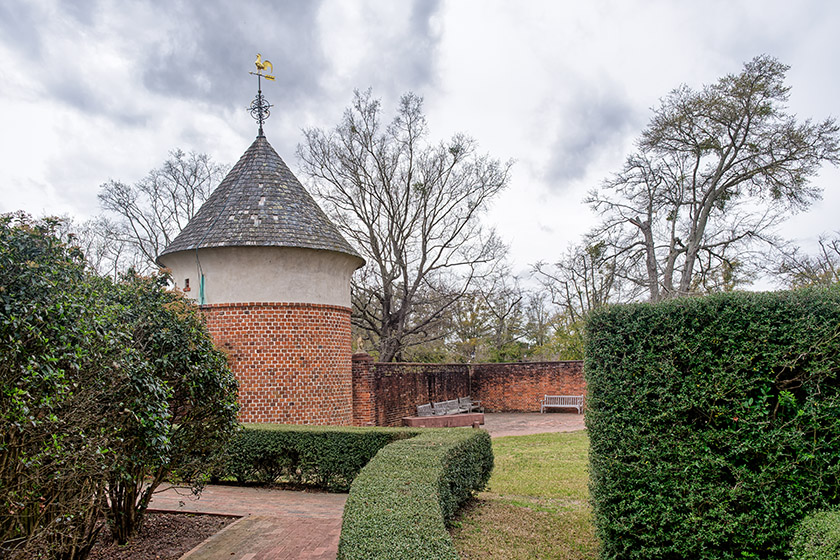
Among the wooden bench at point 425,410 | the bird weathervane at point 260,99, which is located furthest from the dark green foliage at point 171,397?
the wooden bench at point 425,410

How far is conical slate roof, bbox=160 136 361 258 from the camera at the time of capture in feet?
41.6

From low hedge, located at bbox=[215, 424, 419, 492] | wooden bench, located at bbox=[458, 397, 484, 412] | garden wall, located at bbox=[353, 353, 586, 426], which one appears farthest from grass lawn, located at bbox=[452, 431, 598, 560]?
wooden bench, located at bbox=[458, 397, 484, 412]

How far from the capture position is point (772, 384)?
4.98 meters

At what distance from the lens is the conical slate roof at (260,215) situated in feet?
41.6

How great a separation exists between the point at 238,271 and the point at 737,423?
1045 cm

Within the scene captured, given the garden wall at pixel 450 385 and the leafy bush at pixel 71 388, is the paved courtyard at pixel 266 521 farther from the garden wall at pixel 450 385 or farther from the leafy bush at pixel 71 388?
the garden wall at pixel 450 385

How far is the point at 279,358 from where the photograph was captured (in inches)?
486

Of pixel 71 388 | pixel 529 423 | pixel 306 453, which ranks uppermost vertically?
pixel 71 388

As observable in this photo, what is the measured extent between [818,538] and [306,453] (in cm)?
687

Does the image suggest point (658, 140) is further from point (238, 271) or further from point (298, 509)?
point (298, 509)

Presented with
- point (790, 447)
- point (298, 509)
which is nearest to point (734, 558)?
point (790, 447)

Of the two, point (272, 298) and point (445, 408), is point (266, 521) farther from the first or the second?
point (445, 408)

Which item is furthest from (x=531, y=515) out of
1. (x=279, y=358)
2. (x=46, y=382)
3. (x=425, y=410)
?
(x=425, y=410)

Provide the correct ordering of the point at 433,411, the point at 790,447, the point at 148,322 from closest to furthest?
the point at 790,447
the point at 148,322
the point at 433,411
